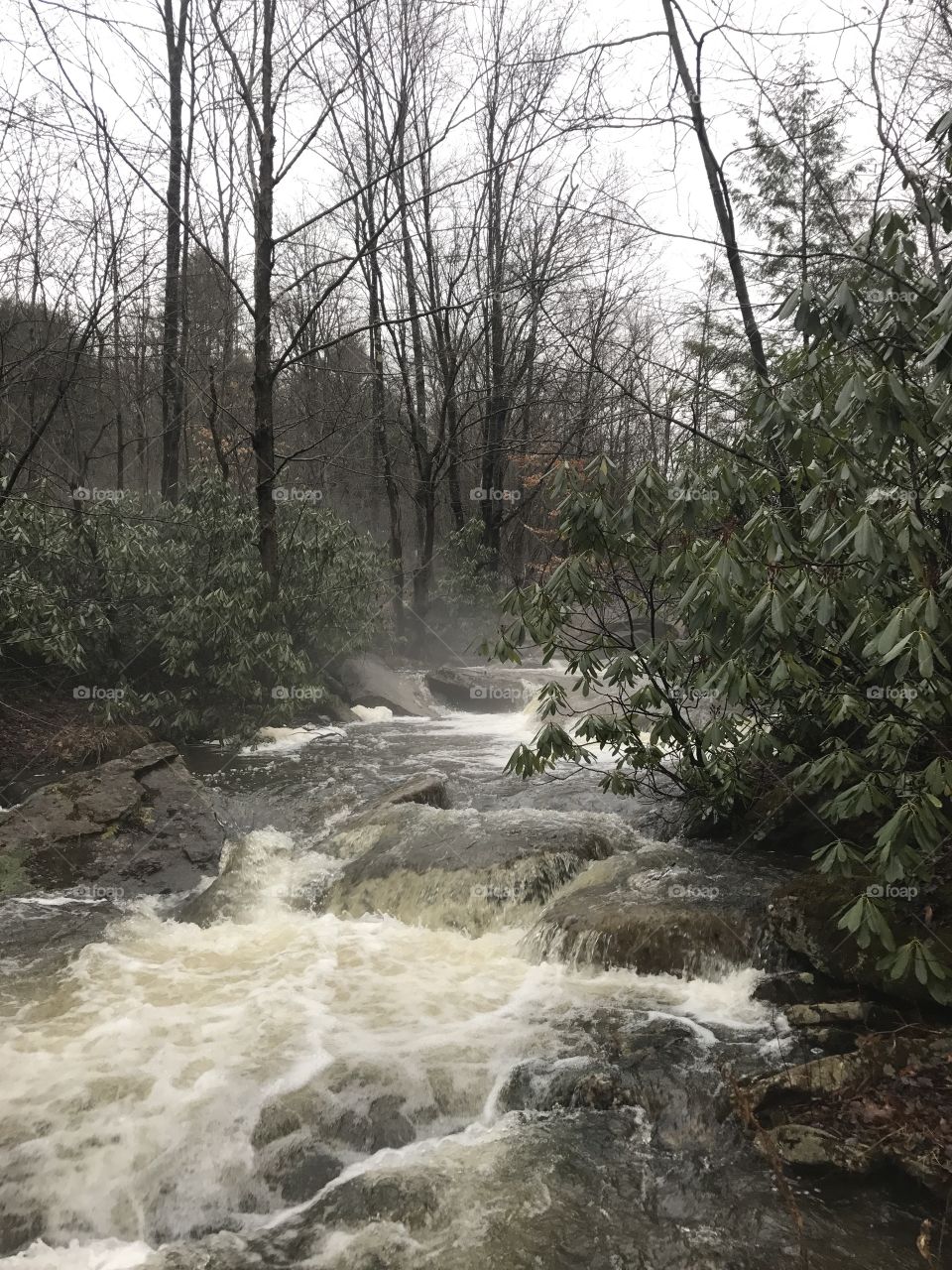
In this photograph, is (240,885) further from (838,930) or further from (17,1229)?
(838,930)

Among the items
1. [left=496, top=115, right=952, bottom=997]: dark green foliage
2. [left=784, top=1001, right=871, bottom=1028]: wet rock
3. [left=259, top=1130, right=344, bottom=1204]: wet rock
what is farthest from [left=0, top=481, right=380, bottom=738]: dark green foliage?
[left=784, top=1001, right=871, bottom=1028]: wet rock

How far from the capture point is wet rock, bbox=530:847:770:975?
4.96 m

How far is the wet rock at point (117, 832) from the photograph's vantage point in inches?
262

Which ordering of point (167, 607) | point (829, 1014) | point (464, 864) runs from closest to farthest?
point (829, 1014)
point (464, 864)
point (167, 607)

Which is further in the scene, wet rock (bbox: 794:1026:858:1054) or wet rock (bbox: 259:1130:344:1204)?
wet rock (bbox: 794:1026:858:1054)

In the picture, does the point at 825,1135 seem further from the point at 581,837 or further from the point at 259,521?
the point at 259,521

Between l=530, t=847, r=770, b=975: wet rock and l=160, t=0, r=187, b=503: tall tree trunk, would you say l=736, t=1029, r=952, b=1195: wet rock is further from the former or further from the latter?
l=160, t=0, r=187, b=503: tall tree trunk

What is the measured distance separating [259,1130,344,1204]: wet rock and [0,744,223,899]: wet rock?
3454mm

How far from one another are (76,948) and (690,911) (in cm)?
424

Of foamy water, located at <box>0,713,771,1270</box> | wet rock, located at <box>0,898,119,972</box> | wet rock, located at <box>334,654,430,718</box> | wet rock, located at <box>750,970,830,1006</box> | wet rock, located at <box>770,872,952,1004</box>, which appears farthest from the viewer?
wet rock, located at <box>334,654,430,718</box>

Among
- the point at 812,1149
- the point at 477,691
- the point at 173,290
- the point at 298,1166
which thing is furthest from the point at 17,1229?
the point at 173,290

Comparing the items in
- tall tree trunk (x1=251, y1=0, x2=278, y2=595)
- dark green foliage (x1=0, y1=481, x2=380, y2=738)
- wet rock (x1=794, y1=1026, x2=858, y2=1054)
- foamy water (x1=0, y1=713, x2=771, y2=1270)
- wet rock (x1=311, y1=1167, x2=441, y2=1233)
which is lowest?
wet rock (x1=311, y1=1167, x2=441, y2=1233)

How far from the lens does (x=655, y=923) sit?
5.16 metres

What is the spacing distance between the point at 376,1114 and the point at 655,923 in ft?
7.06
